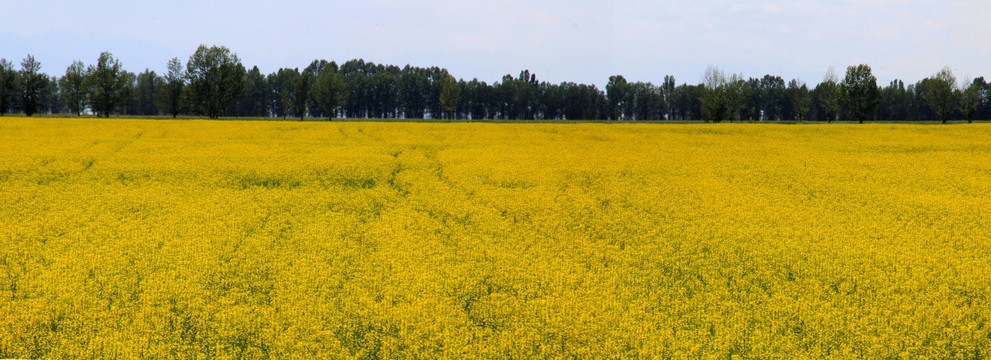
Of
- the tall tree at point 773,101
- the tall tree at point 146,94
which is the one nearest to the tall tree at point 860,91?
the tall tree at point 773,101

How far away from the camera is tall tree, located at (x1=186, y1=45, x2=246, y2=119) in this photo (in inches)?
3081

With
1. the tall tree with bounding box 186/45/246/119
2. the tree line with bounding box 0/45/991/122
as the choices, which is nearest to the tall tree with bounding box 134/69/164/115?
the tree line with bounding box 0/45/991/122

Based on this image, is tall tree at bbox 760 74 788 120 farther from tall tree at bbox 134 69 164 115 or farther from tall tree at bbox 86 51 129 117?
tall tree at bbox 134 69 164 115

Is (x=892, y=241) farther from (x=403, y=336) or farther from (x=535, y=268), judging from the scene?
(x=403, y=336)

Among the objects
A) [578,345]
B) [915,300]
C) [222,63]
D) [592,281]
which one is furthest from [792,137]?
[222,63]

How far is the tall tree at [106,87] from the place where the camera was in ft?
270

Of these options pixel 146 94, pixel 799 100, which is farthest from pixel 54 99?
pixel 799 100

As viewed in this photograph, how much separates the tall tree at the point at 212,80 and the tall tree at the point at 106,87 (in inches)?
519

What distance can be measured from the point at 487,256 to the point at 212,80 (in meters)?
79.6

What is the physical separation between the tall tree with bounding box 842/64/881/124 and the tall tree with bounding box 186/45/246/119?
75.4 metres

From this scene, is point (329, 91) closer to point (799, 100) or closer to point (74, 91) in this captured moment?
point (74, 91)

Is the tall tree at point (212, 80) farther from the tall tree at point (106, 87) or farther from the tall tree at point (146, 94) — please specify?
the tall tree at point (146, 94)

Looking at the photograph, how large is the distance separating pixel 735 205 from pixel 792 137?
Answer: 1353 centimetres

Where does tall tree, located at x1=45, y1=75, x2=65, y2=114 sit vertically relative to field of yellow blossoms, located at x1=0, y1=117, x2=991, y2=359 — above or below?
above
